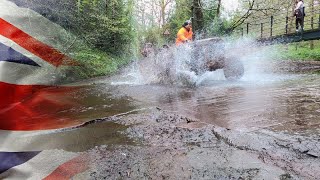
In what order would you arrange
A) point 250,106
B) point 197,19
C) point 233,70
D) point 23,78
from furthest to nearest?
point 197,19 < point 233,70 < point 250,106 < point 23,78

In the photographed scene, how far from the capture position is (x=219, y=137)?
3559 mm

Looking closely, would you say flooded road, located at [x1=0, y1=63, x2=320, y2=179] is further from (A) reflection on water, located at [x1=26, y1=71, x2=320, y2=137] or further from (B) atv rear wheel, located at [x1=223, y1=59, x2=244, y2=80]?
(B) atv rear wheel, located at [x1=223, y1=59, x2=244, y2=80]

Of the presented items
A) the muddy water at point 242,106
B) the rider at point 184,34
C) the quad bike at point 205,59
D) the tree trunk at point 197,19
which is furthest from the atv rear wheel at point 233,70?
the tree trunk at point 197,19

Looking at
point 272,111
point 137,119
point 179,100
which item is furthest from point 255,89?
point 137,119

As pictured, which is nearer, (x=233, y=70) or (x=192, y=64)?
(x=192, y=64)

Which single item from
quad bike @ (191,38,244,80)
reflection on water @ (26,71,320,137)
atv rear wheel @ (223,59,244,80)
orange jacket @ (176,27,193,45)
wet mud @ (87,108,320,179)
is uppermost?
orange jacket @ (176,27,193,45)

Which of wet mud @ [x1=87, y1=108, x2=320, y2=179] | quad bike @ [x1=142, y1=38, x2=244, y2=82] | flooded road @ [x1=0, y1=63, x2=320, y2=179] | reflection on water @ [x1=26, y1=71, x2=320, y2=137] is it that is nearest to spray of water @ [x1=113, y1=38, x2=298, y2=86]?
quad bike @ [x1=142, y1=38, x2=244, y2=82]

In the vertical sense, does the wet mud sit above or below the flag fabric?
below

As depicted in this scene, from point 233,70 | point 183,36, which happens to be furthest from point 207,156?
point 183,36

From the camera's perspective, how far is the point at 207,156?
118 inches

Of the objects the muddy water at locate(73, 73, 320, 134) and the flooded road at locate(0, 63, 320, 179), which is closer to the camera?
the flooded road at locate(0, 63, 320, 179)

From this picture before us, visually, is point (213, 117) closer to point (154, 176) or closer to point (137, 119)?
point (137, 119)

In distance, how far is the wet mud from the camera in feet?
8.48

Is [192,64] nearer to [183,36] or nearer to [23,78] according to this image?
[183,36]
